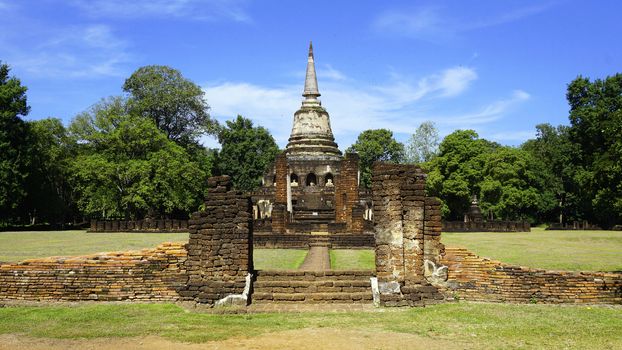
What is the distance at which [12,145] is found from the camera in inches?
1457

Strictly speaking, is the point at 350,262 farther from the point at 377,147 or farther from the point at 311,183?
the point at 377,147

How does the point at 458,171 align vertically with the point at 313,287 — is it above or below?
above

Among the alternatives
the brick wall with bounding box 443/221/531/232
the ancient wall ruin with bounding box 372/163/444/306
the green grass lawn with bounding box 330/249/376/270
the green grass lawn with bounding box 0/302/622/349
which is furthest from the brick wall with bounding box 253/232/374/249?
the brick wall with bounding box 443/221/531/232

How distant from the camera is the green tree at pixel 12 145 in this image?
116 ft

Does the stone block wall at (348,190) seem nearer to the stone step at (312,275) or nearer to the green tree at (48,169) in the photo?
the stone step at (312,275)

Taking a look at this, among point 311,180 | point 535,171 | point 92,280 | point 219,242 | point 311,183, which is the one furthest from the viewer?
point 535,171

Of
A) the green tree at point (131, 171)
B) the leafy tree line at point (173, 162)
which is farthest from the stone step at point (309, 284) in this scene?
the green tree at point (131, 171)

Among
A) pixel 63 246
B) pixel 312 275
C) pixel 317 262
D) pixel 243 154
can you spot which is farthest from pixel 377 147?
pixel 312 275

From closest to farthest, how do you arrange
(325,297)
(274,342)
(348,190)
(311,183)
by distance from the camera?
1. (274,342)
2. (325,297)
3. (348,190)
4. (311,183)

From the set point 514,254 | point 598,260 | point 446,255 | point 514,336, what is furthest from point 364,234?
point 514,336

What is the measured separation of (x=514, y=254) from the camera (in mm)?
18547

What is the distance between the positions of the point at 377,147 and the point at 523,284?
52.1m

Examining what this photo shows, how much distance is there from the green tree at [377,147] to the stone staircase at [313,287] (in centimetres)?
5002

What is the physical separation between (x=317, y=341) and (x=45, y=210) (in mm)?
40168
